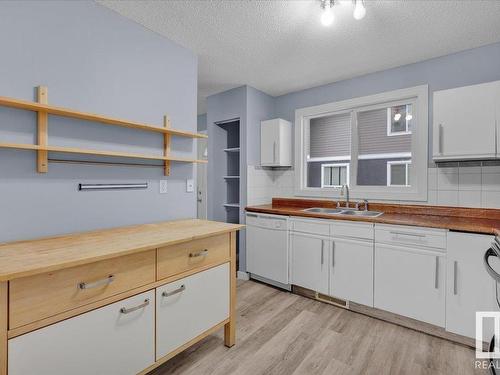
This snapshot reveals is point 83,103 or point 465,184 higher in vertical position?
point 83,103

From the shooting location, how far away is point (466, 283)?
187 centimetres

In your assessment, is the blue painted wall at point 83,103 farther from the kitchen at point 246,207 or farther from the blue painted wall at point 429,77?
the blue painted wall at point 429,77

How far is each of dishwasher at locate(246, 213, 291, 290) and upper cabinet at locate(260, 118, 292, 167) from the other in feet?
2.57

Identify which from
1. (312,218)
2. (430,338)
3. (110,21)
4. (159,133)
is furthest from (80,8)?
(430,338)

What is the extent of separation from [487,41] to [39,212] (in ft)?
12.1

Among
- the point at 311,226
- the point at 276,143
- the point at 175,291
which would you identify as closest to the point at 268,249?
the point at 311,226

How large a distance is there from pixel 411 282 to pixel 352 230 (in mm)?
599

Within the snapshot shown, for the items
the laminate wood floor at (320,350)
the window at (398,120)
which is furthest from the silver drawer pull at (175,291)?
the window at (398,120)

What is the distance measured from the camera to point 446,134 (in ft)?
7.20

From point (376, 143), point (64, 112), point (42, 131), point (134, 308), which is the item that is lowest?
point (134, 308)

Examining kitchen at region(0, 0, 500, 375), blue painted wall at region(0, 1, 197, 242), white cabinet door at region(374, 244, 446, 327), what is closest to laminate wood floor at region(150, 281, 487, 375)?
kitchen at region(0, 0, 500, 375)

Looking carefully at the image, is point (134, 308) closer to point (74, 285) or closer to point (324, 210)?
point (74, 285)

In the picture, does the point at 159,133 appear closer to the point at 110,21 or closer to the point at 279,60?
the point at 110,21

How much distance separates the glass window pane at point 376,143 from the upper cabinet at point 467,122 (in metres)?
0.70
